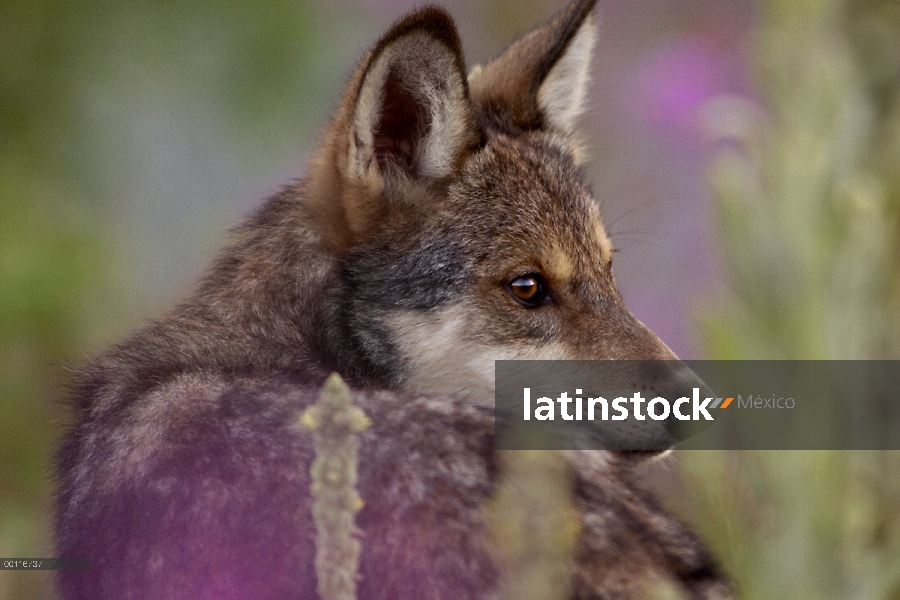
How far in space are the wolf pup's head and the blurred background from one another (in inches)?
20.5

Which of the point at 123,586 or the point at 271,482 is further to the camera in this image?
the point at 123,586

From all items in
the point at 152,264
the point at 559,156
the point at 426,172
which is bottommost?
the point at 426,172

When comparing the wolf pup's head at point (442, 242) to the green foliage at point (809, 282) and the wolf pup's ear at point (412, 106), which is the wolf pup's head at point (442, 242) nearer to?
the wolf pup's ear at point (412, 106)

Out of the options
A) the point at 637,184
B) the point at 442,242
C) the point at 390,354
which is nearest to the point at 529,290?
the point at 442,242

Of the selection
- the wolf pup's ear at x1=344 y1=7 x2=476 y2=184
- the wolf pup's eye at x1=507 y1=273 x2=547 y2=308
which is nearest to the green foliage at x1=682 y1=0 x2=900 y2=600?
the wolf pup's ear at x1=344 y1=7 x2=476 y2=184

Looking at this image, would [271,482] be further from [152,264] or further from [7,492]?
[152,264]

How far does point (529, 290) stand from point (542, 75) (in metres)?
1.18

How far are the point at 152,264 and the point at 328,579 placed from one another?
4.79 meters

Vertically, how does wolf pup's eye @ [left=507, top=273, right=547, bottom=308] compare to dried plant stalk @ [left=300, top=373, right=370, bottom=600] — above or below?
above

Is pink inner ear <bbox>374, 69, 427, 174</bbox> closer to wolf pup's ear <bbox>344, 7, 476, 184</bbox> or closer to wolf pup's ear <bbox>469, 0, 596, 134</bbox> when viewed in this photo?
wolf pup's ear <bbox>344, 7, 476, 184</bbox>

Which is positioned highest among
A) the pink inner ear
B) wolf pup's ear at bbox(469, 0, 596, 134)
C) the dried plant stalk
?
wolf pup's ear at bbox(469, 0, 596, 134)

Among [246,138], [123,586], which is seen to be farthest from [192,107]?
[123,586]

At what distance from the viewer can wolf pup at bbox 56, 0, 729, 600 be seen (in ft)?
6.24

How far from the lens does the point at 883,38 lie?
1655 mm
